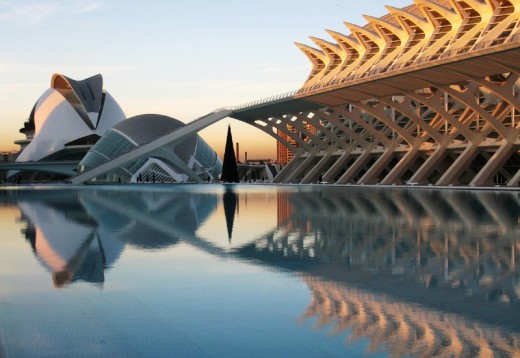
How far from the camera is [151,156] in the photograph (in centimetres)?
7238

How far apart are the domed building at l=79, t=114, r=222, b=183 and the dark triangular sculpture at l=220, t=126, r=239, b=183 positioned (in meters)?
2.92

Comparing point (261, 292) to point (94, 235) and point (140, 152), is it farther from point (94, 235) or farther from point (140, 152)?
point (140, 152)

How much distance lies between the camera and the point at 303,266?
988 centimetres

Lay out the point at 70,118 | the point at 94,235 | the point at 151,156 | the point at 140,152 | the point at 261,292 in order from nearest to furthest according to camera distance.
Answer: the point at 261,292 → the point at 94,235 → the point at 140,152 → the point at 151,156 → the point at 70,118

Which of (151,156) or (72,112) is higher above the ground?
(72,112)

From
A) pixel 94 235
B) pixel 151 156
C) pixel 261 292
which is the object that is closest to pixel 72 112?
pixel 151 156

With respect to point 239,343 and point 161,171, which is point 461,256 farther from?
point 161,171

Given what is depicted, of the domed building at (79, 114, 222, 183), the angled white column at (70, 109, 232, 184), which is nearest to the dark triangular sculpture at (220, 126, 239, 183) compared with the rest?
the domed building at (79, 114, 222, 183)

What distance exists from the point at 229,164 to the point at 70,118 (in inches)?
1392

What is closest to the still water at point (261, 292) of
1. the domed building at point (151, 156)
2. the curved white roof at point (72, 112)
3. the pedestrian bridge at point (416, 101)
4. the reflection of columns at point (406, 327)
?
the reflection of columns at point (406, 327)

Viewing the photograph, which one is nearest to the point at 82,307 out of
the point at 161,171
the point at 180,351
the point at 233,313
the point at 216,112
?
the point at 233,313

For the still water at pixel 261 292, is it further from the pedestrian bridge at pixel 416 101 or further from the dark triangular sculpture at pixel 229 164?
the dark triangular sculpture at pixel 229 164

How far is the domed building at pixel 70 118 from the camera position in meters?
104

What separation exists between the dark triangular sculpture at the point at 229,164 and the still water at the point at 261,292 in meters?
62.8
